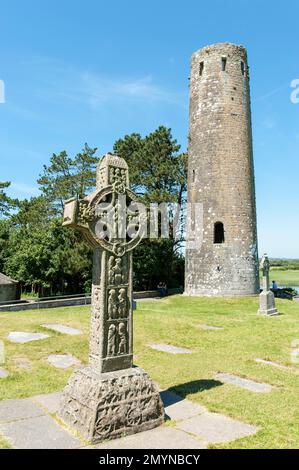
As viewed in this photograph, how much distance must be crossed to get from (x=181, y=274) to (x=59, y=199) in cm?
1272

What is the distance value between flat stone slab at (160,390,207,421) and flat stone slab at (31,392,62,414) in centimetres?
147

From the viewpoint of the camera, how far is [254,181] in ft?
79.8

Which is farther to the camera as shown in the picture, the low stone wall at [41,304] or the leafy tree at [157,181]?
the leafy tree at [157,181]

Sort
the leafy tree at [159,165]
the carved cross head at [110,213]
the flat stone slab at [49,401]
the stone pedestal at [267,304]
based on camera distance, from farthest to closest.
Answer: the leafy tree at [159,165] < the stone pedestal at [267,304] < the flat stone slab at [49,401] < the carved cross head at [110,213]

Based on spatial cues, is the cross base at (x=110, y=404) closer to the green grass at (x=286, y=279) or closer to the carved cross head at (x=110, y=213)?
the carved cross head at (x=110, y=213)

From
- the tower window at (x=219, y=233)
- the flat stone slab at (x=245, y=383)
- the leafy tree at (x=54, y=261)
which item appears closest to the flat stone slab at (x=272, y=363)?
the flat stone slab at (x=245, y=383)

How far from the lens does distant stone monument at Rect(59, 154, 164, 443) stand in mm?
4426

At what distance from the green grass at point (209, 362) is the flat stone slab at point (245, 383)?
0.16 meters

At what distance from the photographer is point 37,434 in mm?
4328

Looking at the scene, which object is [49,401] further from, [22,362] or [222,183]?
[222,183]

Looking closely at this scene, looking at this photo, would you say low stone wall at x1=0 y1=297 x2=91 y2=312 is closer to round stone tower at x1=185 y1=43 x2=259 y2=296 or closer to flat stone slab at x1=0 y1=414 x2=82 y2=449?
round stone tower at x1=185 y1=43 x2=259 y2=296

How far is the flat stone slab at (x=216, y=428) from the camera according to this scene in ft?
14.3

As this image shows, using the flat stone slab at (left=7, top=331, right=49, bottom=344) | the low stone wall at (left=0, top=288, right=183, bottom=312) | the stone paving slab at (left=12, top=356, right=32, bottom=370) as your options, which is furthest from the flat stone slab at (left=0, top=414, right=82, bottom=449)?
the low stone wall at (left=0, top=288, right=183, bottom=312)

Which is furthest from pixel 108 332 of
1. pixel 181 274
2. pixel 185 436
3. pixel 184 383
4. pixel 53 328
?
pixel 181 274
